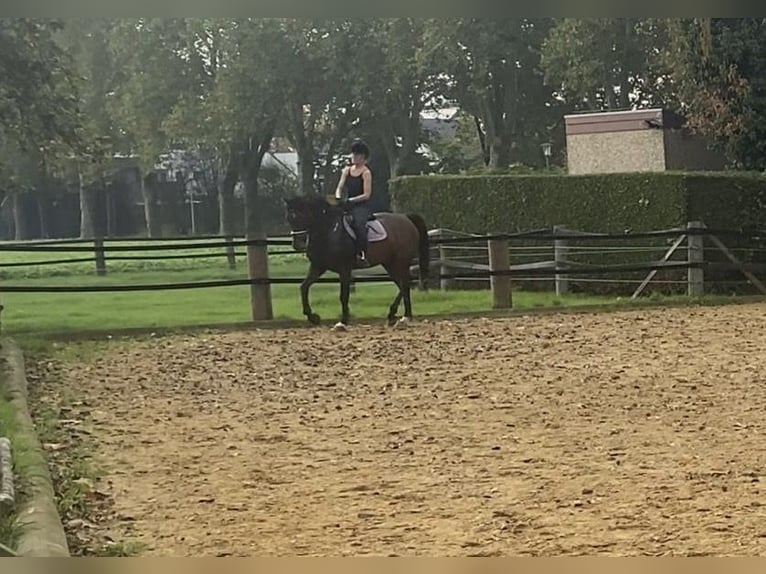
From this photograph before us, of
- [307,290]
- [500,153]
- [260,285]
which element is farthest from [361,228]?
[500,153]

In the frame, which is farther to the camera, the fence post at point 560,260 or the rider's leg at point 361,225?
the fence post at point 560,260

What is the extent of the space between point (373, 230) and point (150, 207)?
61 cm

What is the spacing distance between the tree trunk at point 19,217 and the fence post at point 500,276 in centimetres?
127

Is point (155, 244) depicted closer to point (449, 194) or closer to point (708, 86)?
A: point (449, 194)

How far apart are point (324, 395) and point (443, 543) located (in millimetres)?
582

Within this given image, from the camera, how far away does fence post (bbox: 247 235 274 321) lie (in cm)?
310

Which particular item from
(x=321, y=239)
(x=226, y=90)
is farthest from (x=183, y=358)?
(x=226, y=90)

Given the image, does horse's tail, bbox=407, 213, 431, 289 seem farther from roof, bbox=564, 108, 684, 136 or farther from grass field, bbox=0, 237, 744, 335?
roof, bbox=564, 108, 684, 136

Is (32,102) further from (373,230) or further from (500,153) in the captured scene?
(500,153)

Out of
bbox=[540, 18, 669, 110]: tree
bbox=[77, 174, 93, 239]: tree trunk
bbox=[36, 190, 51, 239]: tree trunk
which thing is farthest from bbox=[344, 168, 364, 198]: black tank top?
bbox=[36, 190, 51, 239]: tree trunk

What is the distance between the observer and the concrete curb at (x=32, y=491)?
2547 millimetres

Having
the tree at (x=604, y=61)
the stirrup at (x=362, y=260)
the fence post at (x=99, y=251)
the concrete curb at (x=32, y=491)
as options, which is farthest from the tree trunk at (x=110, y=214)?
the tree at (x=604, y=61)

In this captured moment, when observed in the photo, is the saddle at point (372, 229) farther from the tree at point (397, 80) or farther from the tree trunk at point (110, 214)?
the tree trunk at point (110, 214)

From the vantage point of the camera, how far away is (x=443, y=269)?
347 centimetres
